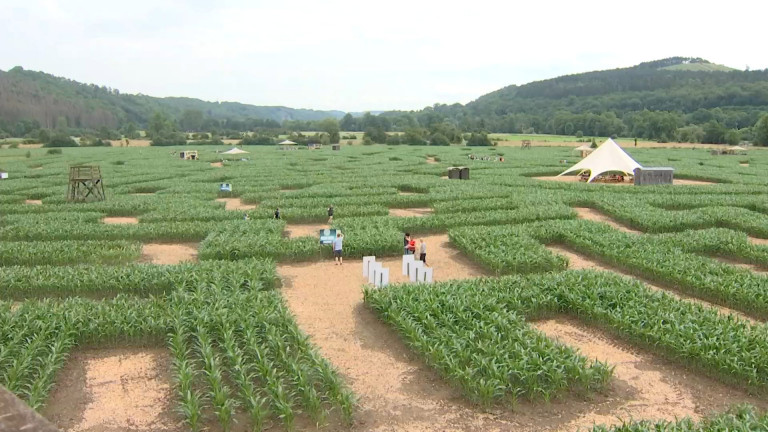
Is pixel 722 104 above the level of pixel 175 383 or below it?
above

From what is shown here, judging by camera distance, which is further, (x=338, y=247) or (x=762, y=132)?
(x=762, y=132)

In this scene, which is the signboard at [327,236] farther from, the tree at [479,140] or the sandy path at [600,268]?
the tree at [479,140]

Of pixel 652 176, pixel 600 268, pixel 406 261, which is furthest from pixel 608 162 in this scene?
pixel 406 261

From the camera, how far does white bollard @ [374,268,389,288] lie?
16875mm

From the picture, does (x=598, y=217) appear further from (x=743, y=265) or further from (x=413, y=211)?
(x=413, y=211)

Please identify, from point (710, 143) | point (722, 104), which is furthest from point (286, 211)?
point (722, 104)

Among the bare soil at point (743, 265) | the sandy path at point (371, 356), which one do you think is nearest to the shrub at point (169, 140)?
the sandy path at point (371, 356)

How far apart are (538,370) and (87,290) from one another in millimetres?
13718

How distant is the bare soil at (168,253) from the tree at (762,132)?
11112cm

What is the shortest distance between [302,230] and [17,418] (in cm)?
2291

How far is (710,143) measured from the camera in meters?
112

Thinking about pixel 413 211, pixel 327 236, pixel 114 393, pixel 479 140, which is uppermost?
pixel 479 140

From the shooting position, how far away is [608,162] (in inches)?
1741

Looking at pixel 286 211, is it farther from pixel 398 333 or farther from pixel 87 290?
pixel 398 333
